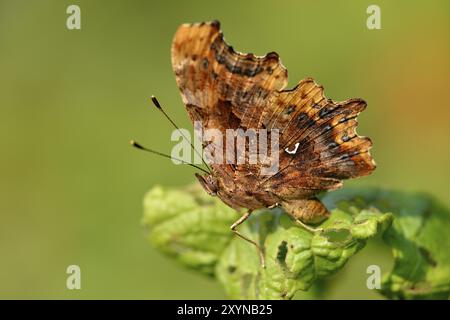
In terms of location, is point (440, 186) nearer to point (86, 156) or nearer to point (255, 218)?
point (255, 218)

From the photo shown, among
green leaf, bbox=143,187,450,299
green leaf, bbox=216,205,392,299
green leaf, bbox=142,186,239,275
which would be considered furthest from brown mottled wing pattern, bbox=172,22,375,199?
green leaf, bbox=142,186,239,275

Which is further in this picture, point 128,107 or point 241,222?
point 128,107

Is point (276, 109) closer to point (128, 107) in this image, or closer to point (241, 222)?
point (241, 222)

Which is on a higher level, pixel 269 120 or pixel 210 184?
pixel 269 120

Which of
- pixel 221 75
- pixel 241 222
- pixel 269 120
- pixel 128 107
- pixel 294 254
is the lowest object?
pixel 294 254

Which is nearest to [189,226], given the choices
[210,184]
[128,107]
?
[210,184]

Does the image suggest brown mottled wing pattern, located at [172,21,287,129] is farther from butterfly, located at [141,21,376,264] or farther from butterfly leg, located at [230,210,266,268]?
butterfly leg, located at [230,210,266,268]

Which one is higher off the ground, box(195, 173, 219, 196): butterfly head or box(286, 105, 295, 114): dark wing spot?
box(286, 105, 295, 114): dark wing spot
